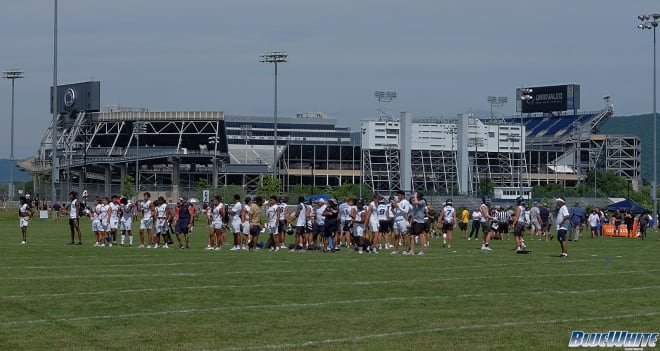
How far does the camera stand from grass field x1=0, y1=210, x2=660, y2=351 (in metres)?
12.3

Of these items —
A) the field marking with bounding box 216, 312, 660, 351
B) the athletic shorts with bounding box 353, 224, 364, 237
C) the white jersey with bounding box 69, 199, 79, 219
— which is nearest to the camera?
the field marking with bounding box 216, 312, 660, 351

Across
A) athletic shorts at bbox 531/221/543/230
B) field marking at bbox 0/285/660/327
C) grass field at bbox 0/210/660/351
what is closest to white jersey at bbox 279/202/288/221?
grass field at bbox 0/210/660/351

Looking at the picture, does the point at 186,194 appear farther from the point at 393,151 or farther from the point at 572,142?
the point at 572,142

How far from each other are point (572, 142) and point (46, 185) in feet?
263

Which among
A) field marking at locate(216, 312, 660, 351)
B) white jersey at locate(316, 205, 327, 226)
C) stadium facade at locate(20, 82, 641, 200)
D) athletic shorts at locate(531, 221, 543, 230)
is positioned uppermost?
stadium facade at locate(20, 82, 641, 200)

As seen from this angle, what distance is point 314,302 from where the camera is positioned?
51.8 feet

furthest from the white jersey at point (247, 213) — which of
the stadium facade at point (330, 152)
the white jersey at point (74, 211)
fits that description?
the stadium facade at point (330, 152)

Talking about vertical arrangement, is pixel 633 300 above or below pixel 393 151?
below

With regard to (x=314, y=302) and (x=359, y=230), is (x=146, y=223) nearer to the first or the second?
(x=359, y=230)

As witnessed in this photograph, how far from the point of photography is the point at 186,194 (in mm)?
79312

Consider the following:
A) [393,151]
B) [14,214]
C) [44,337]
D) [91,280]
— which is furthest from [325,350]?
A: [393,151]

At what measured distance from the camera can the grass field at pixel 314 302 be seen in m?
12.3

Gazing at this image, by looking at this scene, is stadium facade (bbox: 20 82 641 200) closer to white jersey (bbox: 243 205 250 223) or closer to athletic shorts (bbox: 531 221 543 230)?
athletic shorts (bbox: 531 221 543 230)

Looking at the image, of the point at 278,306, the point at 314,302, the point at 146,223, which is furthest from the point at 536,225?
the point at 278,306
